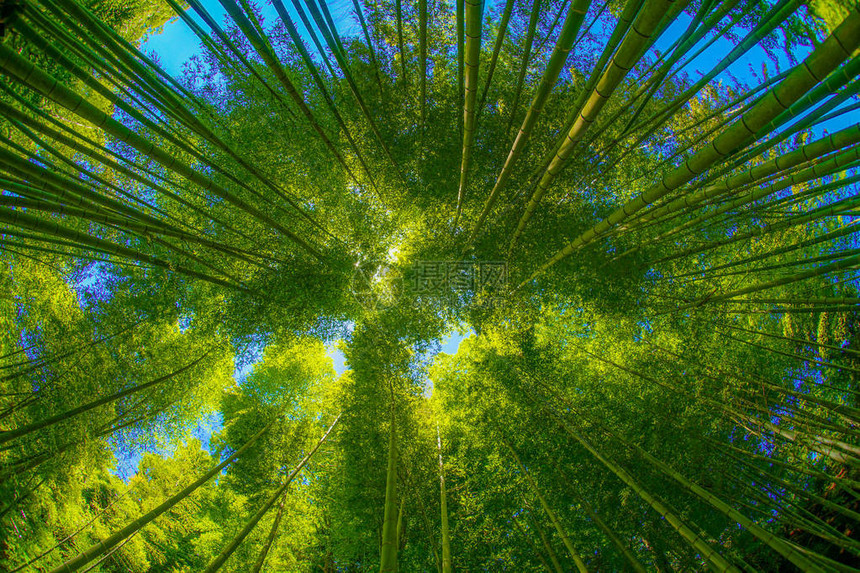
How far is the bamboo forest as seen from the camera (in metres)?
3.02

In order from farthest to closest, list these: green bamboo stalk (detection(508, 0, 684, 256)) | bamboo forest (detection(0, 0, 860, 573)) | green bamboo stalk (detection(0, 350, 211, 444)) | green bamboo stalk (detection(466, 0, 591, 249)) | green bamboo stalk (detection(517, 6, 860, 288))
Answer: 1. bamboo forest (detection(0, 0, 860, 573))
2. green bamboo stalk (detection(0, 350, 211, 444))
3. green bamboo stalk (detection(466, 0, 591, 249))
4. green bamboo stalk (detection(508, 0, 684, 256))
5. green bamboo stalk (detection(517, 6, 860, 288))

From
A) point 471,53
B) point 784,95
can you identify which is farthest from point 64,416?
point 784,95

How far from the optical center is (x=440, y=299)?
4.68 m

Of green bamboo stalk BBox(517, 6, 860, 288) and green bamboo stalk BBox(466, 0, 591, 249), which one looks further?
green bamboo stalk BBox(466, 0, 591, 249)

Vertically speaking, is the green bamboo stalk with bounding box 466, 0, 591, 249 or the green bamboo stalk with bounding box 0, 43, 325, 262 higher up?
the green bamboo stalk with bounding box 466, 0, 591, 249

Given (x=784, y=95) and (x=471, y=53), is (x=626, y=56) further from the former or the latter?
(x=471, y=53)

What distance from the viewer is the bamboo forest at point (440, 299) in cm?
302

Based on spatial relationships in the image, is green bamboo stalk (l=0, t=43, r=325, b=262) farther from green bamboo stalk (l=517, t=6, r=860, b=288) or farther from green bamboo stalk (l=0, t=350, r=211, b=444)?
green bamboo stalk (l=517, t=6, r=860, b=288)

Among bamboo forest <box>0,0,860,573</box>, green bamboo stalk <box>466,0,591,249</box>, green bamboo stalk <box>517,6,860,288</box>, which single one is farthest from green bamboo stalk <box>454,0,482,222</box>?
green bamboo stalk <box>517,6,860,288</box>

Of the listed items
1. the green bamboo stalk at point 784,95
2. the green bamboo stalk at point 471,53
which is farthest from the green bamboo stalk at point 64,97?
the green bamboo stalk at point 784,95

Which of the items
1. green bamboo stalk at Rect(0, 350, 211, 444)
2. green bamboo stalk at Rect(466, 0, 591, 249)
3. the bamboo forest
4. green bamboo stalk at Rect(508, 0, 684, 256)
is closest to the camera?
green bamboo stalk at Rect(508, 0, 684, 256)

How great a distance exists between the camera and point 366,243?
417 centimetres

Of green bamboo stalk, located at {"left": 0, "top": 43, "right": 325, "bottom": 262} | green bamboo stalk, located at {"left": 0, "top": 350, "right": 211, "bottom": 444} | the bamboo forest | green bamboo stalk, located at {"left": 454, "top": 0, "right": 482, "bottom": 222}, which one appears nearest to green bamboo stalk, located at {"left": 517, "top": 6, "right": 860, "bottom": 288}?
green bamboo stalk, located at {"left": 454, "top": 0, "right": 482, "bottom": 222}

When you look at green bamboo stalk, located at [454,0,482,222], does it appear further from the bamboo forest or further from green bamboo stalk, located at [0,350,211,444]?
green bamboo stalk, located at [0,350,211,444]
